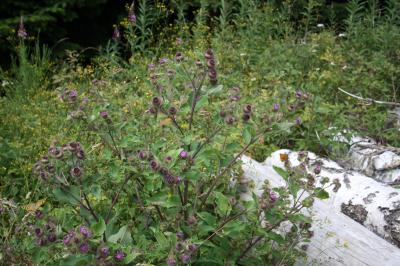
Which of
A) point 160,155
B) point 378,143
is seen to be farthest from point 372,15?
point 160,155

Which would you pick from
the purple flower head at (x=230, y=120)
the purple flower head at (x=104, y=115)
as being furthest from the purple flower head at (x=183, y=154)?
the purple flower head at (x=104, y=115)

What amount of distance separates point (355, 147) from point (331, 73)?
114 cm

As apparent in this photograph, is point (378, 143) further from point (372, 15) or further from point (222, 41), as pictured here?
point (372, 15)

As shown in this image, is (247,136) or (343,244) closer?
(247,136)

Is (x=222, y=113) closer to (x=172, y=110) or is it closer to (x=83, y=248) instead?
(x=172, y=110)

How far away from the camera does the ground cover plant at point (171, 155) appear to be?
221cm

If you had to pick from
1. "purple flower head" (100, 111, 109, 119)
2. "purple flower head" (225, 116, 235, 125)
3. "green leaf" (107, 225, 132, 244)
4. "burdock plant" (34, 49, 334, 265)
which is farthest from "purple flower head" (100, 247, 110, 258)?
"purple flower head" (225, 116, 235, 125)

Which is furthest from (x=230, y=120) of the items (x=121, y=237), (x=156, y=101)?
(x=121, y=237)

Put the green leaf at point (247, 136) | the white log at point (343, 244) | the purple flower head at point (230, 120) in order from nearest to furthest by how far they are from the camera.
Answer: the purple flower head at point (230, 120) → the green leaf at point (247, 136) → the white log at point (343, 244)

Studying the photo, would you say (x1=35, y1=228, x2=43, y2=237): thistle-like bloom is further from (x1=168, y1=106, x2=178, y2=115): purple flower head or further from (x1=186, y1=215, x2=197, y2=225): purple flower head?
(x1=168, y1=106, x2=178, y2=115): purple flower head

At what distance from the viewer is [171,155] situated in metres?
2.17

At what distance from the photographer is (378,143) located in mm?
4570

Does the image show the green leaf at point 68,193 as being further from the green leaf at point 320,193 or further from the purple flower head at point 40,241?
the green leaf at point 320,193

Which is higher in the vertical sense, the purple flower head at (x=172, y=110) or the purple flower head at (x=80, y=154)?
the purple flower head at (x=172, y=110)
